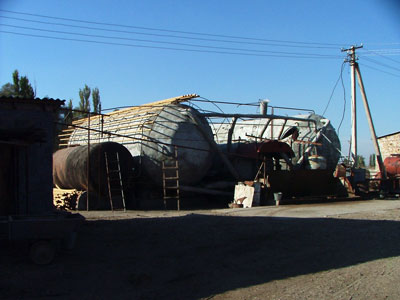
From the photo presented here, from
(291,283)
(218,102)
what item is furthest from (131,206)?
(291,283)

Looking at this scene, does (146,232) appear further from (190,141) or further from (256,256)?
(190,141)

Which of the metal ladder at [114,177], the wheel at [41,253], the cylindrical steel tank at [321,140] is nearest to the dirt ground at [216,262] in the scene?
the wheel at [41,253]

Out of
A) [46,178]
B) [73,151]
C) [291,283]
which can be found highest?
[73,151]

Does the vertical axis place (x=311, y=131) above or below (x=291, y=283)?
above

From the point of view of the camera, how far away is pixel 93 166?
16.2 m

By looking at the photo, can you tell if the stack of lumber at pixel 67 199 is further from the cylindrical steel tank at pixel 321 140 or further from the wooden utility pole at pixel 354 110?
the wooden utility pole at pixel 354 110

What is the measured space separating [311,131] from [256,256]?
18084 millimetres

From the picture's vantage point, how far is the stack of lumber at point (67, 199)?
16109mm

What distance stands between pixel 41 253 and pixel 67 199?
923cm

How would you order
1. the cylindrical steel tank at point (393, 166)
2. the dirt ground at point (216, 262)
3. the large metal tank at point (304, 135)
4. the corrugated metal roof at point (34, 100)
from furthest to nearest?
the cylindrical steel tank at point (393, 166) < the large metal tank at point (304, 135) < the corrugated metal roof at point (34, 100) < the dirt ground at point (216, 262)

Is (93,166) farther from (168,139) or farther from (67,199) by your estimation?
(168,139)

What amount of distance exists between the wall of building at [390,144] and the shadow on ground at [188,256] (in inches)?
1184

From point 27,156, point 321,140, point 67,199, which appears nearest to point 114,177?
point 67,199

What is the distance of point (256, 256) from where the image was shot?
8195mm
